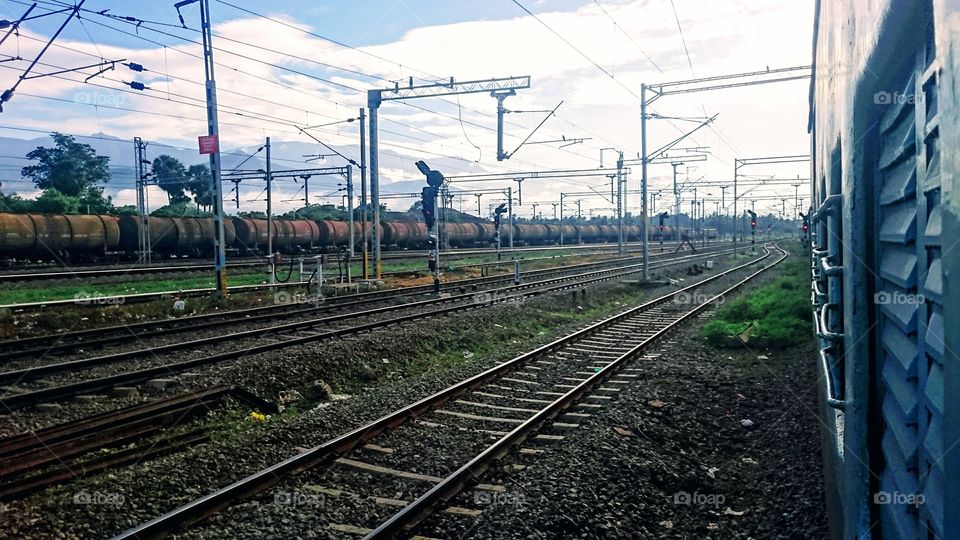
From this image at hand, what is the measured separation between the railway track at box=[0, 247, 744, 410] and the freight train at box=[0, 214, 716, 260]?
8647mm

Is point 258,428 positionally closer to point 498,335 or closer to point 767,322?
point 498,335

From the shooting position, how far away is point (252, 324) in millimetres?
14938

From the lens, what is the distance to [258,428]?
303 inches

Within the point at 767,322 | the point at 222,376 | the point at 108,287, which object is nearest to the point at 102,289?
the point at 108,287

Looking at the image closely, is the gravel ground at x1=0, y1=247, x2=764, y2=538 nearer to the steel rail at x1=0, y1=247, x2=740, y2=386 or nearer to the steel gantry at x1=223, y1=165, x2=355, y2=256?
the steel rail at x1=0, y1=247, x2=740, y2=386

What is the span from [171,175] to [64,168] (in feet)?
40.2

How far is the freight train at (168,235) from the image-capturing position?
28281 millimetres

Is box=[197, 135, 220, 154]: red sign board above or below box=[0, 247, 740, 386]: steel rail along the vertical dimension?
above

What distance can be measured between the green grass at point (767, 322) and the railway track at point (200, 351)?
6.30 meters

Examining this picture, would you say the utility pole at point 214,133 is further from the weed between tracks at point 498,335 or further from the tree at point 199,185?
the tree at point 199,185

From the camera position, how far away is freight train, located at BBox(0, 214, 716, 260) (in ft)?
92.8

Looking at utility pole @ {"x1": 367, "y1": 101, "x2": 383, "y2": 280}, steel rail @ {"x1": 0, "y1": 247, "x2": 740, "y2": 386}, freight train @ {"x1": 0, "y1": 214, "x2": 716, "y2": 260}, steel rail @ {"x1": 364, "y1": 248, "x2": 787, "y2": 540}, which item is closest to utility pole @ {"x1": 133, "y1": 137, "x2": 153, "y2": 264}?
freight train @ {"x1": 0, "y1": 214, "x2": 716, "y2": 260}

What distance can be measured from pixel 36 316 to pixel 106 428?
29.9ft

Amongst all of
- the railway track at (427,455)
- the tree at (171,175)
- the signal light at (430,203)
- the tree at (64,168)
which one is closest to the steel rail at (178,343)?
the signal light at (430,203)
